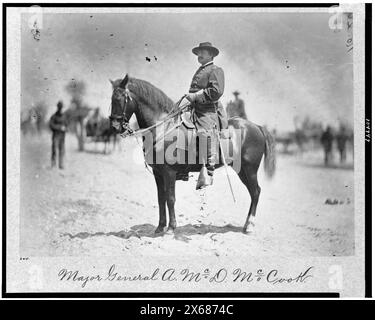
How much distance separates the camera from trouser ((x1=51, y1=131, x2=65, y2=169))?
22.1 feet

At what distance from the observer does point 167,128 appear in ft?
21.2

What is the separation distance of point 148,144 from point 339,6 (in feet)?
9.45

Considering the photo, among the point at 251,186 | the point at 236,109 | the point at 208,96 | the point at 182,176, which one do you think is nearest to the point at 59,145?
the point at 182,176

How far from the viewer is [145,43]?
6723 millimetres

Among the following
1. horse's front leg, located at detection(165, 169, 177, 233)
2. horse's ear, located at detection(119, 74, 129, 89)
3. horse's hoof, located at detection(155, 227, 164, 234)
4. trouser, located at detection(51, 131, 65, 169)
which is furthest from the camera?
trouser, located at detection(51, 131, 65, 169)

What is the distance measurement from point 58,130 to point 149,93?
126 cm

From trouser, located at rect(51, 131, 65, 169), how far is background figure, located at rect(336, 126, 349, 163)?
3369mm

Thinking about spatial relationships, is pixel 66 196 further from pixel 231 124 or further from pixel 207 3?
pixel 207 3

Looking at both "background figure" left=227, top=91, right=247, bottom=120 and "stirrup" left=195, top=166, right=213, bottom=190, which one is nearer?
"stirrup" left=195, top=166, right=213, bottom=190

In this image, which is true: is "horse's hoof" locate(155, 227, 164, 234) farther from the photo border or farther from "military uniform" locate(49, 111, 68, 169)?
"military uniform" locate(49, 111, 68, 169)

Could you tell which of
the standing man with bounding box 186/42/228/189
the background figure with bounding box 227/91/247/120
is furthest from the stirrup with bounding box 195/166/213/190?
the background figure with bounding box 227/91/247/120
